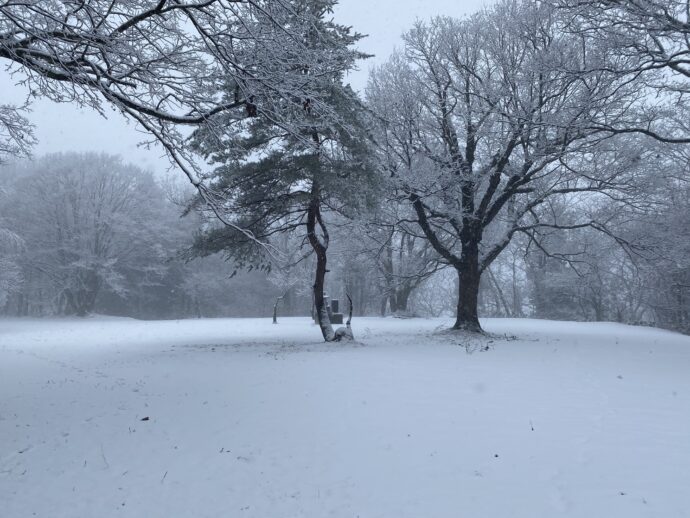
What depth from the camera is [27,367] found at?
471 inches

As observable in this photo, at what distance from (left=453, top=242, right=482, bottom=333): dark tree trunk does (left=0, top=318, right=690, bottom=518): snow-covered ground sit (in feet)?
27.2

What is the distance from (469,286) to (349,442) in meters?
14.1

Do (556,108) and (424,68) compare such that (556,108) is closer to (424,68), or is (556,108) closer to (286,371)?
(424,68)

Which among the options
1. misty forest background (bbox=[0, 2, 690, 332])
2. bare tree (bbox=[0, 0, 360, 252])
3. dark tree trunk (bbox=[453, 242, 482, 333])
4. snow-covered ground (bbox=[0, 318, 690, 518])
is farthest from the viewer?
dark tree trunk (bbox=[453, 242, 482, 333])

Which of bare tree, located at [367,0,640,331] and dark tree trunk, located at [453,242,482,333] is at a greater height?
bare tree, located at [367,0,640,331]

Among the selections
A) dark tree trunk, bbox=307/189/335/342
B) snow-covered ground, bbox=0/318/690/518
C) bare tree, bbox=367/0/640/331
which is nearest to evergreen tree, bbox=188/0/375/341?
dark tree trunk, bbox=307/189/335/342

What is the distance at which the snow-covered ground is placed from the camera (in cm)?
430

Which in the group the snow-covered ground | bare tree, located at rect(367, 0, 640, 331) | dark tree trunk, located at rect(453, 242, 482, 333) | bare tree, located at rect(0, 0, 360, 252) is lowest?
the snow-covered ground

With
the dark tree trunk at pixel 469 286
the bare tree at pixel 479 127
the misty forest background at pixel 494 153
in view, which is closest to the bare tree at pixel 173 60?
the misty forest background at pixel 494 153

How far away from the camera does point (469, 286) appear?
744 inches

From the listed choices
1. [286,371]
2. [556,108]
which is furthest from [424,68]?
[286,371]

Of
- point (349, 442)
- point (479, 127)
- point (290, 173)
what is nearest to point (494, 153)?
point (479, 127)

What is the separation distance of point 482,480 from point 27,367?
38.4 feet

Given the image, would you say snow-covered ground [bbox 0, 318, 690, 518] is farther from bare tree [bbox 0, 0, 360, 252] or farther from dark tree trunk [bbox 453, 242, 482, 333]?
dark tree trunk [bbox 453, 242, 482, 333]
